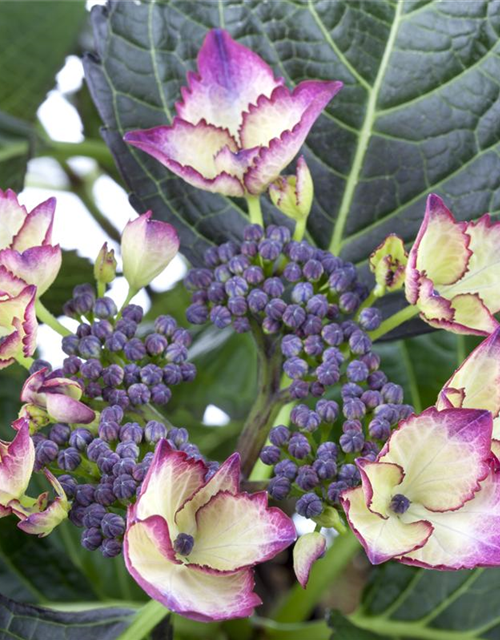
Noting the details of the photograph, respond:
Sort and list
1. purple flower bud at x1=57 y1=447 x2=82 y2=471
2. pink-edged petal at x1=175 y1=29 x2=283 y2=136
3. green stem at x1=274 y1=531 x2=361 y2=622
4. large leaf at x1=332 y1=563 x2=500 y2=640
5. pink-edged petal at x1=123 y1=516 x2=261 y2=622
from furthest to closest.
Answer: green stem at x1=274 y1=531 x2=361 y2=622 → large leaf at x1=332 y1=563 x2=500 y2=640 → pink-edged petal at x1=175 y1=29 x2=283 y2=136 → purple flower bud at x1=57 y1=447 x2=82 y2=471 → pink-edged petal at x1=123 y1=516 x2=261 y2=622

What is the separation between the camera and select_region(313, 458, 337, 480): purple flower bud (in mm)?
549

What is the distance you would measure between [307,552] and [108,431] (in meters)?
0.13

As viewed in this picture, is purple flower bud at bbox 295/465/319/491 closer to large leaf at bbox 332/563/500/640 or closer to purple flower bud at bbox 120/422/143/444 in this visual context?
purple flower bud at bbox 120/422/143/444

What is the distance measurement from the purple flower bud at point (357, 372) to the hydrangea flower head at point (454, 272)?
0.05 m

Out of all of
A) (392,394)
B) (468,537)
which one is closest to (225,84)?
(392,394)

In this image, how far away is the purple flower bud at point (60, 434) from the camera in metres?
0.57

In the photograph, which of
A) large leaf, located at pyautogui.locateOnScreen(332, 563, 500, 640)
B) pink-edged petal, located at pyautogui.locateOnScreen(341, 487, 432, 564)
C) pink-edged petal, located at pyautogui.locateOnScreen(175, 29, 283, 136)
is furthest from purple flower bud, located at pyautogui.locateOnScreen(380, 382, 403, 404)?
large leaf, located at pyautogui.locateOnScreen(332, 563, 500, 640)

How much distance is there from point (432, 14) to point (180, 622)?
1.98ft

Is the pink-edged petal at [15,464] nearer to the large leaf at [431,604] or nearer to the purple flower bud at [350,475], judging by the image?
the purple flower bud at [350,475]

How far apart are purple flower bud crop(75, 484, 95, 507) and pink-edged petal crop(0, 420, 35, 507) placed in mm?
50

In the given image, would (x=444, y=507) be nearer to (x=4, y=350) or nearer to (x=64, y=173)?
Result: (x=4, y=350)

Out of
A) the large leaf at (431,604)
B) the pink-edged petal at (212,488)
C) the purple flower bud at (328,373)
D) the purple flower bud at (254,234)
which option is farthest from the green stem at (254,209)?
the large leaf at (431,604)

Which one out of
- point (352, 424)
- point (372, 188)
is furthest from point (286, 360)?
point (372, 188)

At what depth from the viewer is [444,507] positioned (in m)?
0.51
